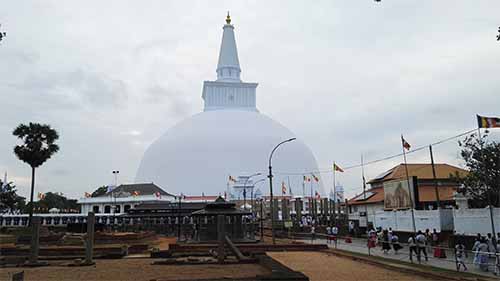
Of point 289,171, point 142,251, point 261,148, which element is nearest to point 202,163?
point 261,148

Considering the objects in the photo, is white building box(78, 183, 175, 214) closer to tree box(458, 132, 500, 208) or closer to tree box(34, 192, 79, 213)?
tree box(34, 192, 79, 213)

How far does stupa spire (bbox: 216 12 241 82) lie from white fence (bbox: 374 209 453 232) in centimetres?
5186

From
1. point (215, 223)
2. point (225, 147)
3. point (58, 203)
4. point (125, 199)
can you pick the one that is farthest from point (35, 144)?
point (58, 203)

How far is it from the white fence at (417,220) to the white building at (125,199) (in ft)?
134

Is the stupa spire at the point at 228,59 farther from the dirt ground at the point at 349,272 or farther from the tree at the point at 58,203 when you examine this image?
the dirt ground at the point at 349,272

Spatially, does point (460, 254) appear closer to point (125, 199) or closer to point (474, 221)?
point (474, 221)

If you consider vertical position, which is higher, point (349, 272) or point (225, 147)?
point (225, 147)

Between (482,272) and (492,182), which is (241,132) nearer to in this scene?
(492,182)

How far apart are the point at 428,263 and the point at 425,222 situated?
1304 cm


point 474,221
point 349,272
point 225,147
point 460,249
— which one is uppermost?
point 225,147

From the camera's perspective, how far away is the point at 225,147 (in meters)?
83.9

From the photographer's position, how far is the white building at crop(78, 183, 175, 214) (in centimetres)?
7650

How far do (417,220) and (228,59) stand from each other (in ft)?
195

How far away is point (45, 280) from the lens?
51.1 ft
